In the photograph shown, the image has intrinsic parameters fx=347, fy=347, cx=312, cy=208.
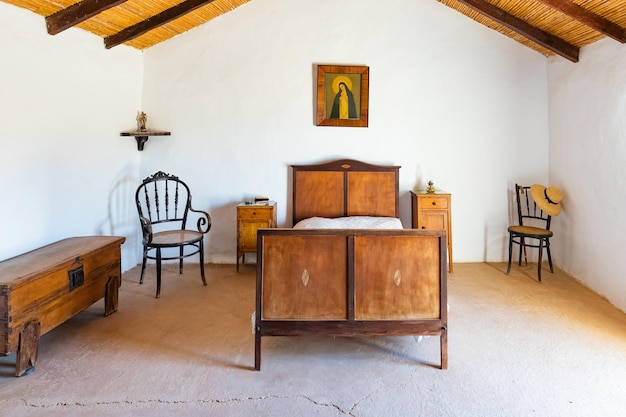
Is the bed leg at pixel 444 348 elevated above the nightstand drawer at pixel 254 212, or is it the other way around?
the nightstand drawer at pixel 254 212

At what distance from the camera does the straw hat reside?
3802 millimetres

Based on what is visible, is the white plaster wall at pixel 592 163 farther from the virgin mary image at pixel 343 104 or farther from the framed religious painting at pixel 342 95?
the virgin mary image at pixel 343 104

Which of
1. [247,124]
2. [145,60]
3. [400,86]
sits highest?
[145,60]

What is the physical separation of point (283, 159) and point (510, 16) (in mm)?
2836

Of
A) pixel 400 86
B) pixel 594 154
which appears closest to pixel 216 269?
pixel 400 86

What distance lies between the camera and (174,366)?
212 centimetres

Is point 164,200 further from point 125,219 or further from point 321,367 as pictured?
point 321,367

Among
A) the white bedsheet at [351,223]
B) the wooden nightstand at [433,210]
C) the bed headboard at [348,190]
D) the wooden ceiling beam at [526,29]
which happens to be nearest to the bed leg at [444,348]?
the white bedsheet at [351,223]

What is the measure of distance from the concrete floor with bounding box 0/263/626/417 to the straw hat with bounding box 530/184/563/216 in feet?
3.61

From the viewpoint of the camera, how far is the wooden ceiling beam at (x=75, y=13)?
2.80 m

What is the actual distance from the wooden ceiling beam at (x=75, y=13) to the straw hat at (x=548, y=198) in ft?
14.6

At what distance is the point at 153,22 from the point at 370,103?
8.18 ft

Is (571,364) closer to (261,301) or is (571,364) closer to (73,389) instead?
(261,301)

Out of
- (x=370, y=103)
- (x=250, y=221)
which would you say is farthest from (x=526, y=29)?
(x=250, y=221)
